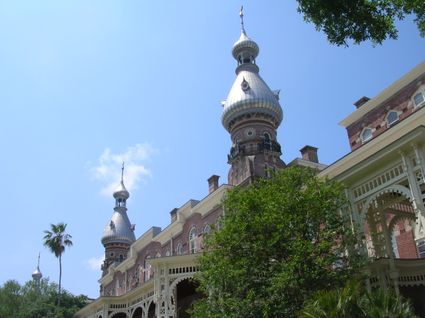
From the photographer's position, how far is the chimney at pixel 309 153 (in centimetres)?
3831

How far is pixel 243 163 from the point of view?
125 ft

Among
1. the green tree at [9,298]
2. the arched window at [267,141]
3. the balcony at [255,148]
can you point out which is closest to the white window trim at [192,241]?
the balcony at [255,148]

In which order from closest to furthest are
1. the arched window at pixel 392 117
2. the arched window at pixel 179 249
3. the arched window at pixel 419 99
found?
the arched window at pixel 419 99, the arched window at pixel 392 117, the arched window at pixel 179 249

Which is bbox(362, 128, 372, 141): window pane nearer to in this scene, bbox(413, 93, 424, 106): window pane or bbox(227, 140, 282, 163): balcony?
bbox(413, 93, 424, 106): window pane

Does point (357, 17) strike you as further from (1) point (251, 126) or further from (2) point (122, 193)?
(2) point (122, 193)

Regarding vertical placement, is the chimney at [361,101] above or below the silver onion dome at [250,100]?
below

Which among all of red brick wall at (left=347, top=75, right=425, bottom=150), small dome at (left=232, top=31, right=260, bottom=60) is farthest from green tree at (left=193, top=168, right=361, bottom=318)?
small dome at (left=232, top=31, right=260, bottom=60)

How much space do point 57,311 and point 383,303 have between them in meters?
41.3

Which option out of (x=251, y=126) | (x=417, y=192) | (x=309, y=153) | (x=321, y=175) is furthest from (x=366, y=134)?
(x=417, y=192)

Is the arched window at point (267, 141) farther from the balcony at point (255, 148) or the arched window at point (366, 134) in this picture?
the arched window at point (366, 134)

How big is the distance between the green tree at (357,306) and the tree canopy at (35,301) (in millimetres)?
38882

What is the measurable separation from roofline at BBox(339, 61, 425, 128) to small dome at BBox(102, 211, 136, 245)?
1356 inches

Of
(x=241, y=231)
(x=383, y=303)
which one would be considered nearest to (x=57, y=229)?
(x=241, y=231)

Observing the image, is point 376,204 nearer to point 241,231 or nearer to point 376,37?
point 241,231
